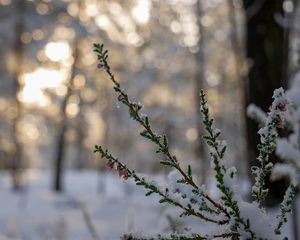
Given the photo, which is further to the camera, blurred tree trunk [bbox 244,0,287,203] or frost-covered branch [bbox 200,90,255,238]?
blurred tree trunk [bbox 244,0,287,203]

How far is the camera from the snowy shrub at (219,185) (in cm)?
144

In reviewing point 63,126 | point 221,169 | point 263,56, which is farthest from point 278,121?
point 63,126

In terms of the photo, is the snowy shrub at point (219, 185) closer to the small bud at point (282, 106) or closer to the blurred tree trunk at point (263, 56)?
the small bud at point (282, 106)

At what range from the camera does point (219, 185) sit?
143 cm

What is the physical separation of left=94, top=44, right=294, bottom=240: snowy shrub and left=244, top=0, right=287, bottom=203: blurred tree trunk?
6539mm

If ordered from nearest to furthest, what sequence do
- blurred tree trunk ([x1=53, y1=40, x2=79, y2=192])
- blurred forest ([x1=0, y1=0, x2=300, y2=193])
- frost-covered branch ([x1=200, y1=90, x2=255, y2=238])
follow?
frost-covered branch ([x1=200, y1=90, x2=255, y2=238])
blurred forest ([x1=0, y1=0, x2=300, y2=193])
blurred tree trunk ([x1=53, y1=40, x2=79, y2=192])

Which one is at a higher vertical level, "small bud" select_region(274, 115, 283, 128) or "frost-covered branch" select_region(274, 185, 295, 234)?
"small bud" select_region(274, 115, 283, 128)

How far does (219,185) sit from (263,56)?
24.4ft

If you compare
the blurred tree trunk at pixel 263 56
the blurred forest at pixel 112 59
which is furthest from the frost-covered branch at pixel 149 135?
the blurred forest at pixel 112 59

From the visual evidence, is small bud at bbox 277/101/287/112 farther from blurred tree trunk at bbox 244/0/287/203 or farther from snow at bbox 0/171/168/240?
blurred tree trunk at bbox 244/0/287/203

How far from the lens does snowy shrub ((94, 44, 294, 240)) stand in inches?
56.8

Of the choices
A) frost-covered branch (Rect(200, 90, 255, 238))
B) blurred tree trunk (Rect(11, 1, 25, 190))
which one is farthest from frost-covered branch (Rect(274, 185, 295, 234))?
blurred tree trunk (Rect(11, 1, 25, 190))

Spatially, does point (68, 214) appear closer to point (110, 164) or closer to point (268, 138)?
point (110, 164)

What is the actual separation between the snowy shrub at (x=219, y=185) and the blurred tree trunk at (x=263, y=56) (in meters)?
6.54
